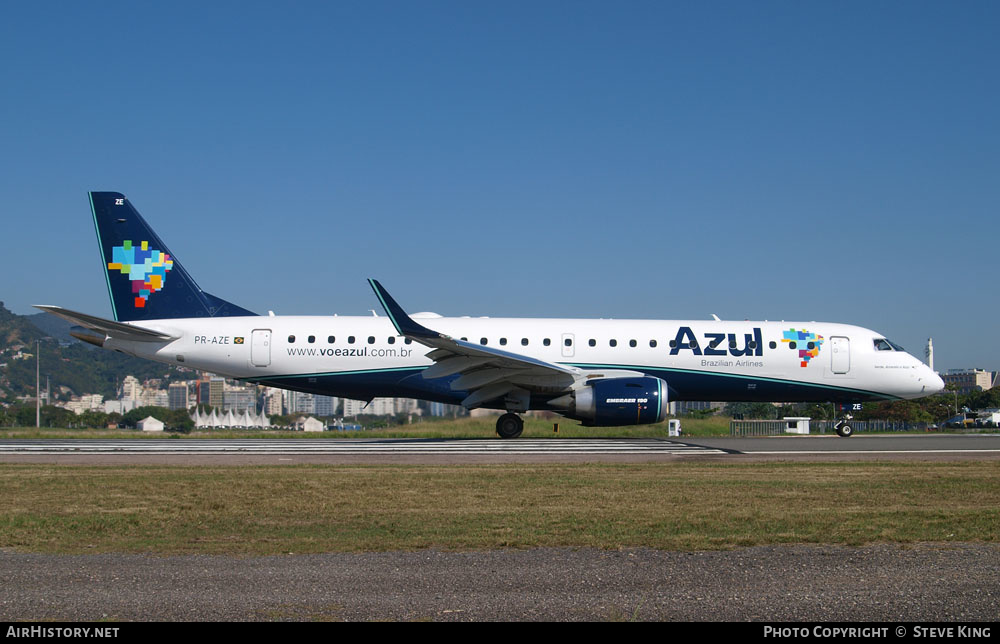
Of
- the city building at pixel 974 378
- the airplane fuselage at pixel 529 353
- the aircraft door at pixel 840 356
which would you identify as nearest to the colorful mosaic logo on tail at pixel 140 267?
the airplane fuselage at pixel 529 353

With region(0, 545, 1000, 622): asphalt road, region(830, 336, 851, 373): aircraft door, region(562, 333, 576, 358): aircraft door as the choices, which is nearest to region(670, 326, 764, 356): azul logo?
region(830, 336, 851, 373): aircraft door

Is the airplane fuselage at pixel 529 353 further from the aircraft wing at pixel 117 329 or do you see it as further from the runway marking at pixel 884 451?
the runway marking at pixel 884 451

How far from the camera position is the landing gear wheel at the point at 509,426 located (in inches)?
989

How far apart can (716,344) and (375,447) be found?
10.4 meters

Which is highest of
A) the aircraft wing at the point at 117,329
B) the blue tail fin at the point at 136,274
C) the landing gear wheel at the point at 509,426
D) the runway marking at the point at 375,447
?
the blue tail fin at the point at 136,274

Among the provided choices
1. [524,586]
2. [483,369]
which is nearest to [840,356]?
[483,369]

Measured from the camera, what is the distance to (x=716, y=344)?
2567 centimetres

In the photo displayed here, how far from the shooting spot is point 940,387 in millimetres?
26891

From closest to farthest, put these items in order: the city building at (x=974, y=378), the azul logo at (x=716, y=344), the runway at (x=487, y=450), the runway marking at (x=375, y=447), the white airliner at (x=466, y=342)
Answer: the runway at (x=487, y=450) < the runway marking at (x=375, y=447) < the white airliner at (x=466, y=342) < the azul logo at (x=716, y=344) < the city building at (x=974, y=378)

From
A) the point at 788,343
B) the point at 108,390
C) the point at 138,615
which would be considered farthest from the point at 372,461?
the point at 108,390

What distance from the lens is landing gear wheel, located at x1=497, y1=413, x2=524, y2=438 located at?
82.4 feet

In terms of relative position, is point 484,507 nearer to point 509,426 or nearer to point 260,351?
point 509,426

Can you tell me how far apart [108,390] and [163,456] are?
76.8 meters

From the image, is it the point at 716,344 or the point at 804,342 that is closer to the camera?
the point at 716,344
